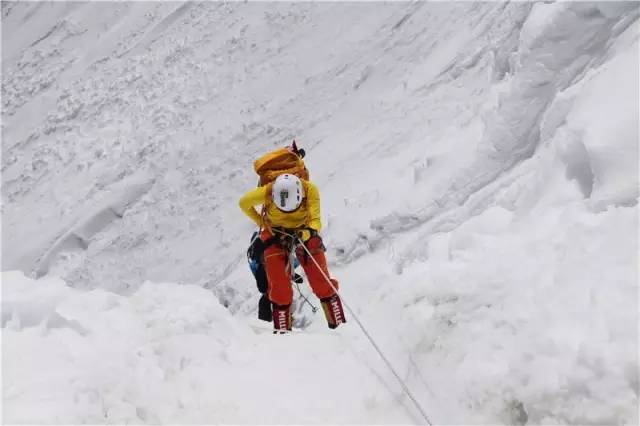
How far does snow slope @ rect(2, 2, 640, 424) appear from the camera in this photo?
304 centimetres

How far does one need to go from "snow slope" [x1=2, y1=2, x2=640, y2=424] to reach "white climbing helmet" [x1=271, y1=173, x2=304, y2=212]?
3.55ft

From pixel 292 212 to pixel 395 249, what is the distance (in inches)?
53.9

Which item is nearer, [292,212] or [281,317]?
[281,317]

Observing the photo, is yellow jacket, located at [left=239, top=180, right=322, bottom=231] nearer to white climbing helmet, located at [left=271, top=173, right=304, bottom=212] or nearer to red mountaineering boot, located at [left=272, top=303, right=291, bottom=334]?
white climbing helmet, located at [left=271, top=173, right=304, bottom=212]

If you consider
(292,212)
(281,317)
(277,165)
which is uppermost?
(277,165)

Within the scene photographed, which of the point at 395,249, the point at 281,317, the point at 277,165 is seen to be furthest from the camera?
the point at 395,249

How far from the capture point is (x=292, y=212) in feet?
18.6

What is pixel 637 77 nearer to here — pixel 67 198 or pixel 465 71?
pixel 465 71

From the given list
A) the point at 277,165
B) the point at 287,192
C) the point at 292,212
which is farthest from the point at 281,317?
the point at 277,165

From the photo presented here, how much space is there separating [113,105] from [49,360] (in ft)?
55.2

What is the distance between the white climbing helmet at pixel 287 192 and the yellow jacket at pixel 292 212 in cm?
10

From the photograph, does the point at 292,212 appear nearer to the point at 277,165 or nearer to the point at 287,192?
the point at 287,192

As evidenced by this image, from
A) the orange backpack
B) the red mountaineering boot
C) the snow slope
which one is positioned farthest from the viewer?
the orange backpack

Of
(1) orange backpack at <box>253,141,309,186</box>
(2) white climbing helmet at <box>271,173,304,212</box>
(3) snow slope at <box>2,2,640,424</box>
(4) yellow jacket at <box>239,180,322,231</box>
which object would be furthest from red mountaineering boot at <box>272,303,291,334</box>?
(1) orange backpack at <box>253,141,309,186</box>
